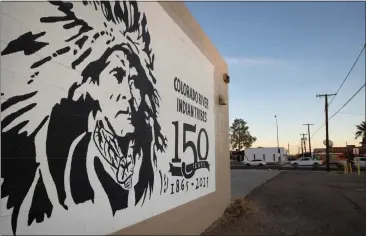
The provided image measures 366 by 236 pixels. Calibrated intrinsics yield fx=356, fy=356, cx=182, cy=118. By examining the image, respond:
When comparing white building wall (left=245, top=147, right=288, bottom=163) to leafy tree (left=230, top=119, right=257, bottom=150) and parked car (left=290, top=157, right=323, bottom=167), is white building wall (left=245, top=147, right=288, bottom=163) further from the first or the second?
leafy tree (left=230, top=119, right=257, bottom=150)

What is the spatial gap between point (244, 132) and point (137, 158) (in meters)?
109

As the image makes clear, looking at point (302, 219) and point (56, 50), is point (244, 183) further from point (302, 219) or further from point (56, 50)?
point (56, 50)

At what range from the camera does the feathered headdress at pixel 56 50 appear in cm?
282

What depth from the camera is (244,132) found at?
112 m

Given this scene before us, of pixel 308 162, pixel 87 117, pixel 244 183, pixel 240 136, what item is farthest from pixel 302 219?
pixel 240 136

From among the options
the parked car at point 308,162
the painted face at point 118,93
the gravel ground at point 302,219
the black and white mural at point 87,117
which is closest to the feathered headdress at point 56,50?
the black and white mural at point 87,117

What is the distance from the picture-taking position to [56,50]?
3.21 m

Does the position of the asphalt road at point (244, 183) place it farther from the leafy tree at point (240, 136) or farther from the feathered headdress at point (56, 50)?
the leafy tree at point (240, 136)

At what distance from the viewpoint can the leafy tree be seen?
11050 centimetres

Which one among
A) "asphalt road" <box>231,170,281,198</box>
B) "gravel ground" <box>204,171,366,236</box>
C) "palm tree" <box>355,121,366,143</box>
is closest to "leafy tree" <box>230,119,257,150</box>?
"palm tree" <box>355,121,366,143</box>

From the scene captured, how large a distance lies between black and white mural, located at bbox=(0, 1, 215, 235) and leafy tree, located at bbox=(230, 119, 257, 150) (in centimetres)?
10605

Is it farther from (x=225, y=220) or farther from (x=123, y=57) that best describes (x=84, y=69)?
(x=225, y=220)

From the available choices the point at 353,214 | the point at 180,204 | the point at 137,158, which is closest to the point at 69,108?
the point at 137,158

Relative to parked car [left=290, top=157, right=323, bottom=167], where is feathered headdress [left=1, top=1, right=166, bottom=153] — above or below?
above
